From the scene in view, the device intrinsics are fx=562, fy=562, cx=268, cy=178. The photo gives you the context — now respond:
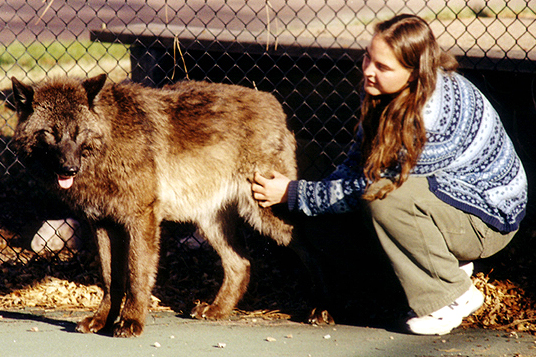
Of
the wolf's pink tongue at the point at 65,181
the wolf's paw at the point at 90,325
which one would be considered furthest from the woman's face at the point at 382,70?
the wolf's paw at the point at 90,325

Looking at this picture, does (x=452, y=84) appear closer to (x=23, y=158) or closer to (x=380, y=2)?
(x=23, y=158)

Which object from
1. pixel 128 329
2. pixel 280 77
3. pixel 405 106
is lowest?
pixel 128 329

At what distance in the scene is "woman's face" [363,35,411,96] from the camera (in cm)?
286

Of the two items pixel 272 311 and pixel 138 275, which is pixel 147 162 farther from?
pixel 272 311

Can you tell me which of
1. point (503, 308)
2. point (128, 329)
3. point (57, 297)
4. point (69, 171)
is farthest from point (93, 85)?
point (503, 308)

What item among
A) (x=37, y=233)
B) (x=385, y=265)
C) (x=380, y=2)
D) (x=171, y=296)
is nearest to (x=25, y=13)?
(x=380, y=2)

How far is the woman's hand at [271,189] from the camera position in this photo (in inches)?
139

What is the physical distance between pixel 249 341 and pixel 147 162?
1.21m

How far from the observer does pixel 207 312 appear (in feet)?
12.2

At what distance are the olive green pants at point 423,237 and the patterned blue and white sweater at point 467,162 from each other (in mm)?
70

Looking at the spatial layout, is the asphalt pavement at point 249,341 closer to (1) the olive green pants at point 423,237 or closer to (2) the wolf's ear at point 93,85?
(1) the olive green pants at point 423,237

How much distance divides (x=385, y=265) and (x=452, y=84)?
41.4 inches

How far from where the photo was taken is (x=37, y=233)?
4691 mm

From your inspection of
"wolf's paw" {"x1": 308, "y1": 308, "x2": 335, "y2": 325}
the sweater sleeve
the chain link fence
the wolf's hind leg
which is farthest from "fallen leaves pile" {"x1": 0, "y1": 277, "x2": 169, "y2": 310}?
the sweater sleeve
